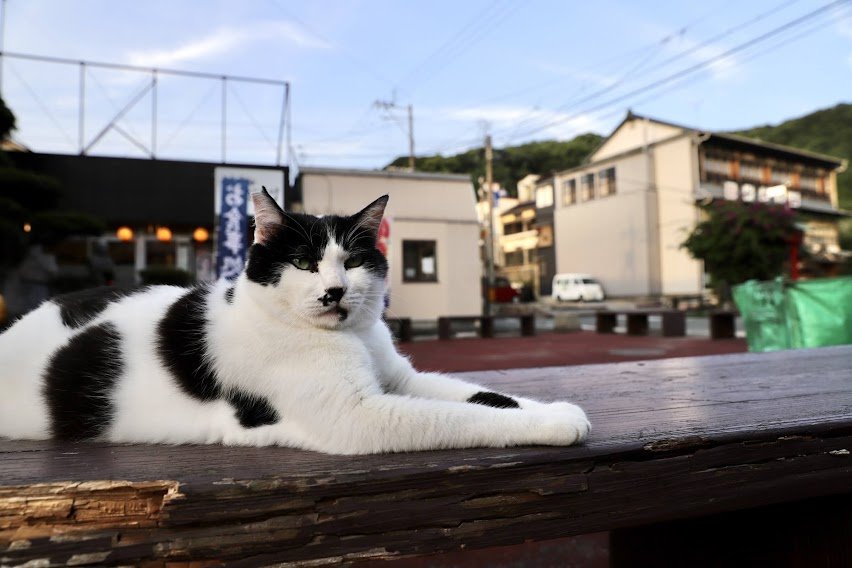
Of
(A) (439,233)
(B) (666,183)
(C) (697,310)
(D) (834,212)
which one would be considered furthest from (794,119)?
(A) (439,233)

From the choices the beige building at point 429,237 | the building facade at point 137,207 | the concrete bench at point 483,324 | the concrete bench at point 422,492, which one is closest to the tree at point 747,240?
the beige building at point 429,237

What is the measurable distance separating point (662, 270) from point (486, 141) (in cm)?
897

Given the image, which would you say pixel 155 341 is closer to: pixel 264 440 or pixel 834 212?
pixel 264 440

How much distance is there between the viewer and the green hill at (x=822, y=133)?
28047mm

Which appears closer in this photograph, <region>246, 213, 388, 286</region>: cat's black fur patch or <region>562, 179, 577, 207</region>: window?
<region>246, 213, 388, 286</region>: cat's black fur patch

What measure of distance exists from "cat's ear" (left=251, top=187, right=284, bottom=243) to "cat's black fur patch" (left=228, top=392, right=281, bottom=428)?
0.36m

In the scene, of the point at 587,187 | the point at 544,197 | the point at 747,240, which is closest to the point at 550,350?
the point at 747,240

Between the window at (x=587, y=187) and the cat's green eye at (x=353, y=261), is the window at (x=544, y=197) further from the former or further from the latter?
the cat's green eye at (x=353, y=261)

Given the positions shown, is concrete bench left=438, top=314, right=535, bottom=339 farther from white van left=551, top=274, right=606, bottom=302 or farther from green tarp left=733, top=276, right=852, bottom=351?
white van left=551, top=274, right=606, bottom=302

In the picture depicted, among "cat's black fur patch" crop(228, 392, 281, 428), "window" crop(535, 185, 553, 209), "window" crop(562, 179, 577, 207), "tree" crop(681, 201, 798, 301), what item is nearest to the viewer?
"cat's black fur patch" crop(228, 392, 281, 428)

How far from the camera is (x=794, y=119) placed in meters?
34.7

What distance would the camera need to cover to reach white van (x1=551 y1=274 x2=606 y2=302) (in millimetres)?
22484

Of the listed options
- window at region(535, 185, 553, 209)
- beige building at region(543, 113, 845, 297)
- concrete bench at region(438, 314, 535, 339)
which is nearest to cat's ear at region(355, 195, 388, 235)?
concrete bench at region(438, 314, 535, 339)

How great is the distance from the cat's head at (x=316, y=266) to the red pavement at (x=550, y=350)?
4781mm
